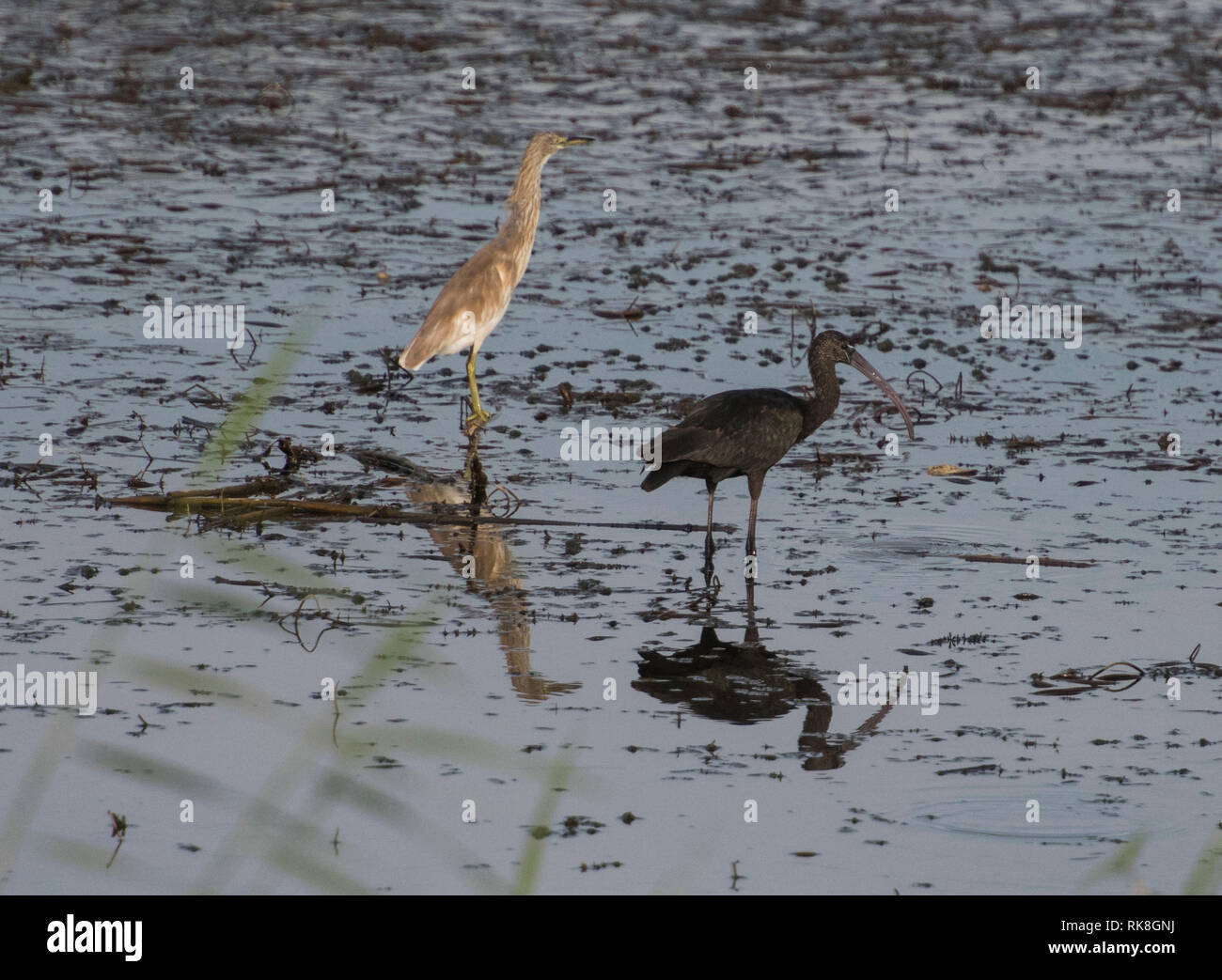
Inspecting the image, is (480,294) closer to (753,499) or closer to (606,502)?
(606,502)

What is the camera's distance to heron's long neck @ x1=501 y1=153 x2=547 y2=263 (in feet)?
45.2

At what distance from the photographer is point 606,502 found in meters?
10.9

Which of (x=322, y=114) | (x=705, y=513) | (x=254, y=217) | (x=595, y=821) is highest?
(x=322, y=114)

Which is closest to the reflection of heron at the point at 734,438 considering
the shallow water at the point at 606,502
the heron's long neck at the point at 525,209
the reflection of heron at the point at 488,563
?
the shallow water at the point at 606,502

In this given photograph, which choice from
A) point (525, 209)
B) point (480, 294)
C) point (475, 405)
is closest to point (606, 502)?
point (475, 405)

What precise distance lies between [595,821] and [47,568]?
359 cm

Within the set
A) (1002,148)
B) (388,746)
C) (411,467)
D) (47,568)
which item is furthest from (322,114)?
(388,746)

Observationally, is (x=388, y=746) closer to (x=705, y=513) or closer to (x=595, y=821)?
(x=595, y=821)

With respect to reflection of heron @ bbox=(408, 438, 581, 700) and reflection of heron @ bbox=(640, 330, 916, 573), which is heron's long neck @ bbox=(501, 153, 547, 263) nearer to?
reflection of heron @ bbox=(408, 438, 581, 700)

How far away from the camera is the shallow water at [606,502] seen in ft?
22.8

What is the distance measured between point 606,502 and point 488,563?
4.38 feet

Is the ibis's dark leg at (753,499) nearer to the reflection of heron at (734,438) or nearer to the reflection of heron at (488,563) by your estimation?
the reflection of heron at (734,438)

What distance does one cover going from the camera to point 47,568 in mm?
9258

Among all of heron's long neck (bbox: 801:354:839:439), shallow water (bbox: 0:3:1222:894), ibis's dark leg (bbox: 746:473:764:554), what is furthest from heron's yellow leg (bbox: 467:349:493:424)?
ibis's dark leg (bbox: 746:473:764:554)
